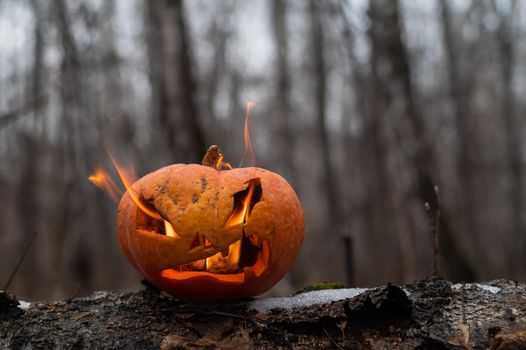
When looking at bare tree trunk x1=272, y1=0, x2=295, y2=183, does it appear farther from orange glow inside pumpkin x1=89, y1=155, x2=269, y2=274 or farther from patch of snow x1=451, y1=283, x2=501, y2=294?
patch of snow x1=451, y1=283, x2=501, y2=294

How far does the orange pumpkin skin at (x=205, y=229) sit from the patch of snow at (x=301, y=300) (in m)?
0.07

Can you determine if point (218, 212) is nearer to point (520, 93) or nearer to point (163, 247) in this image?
point (163, 247)

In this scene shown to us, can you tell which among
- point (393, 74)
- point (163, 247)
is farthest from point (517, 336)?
point (393, 74)

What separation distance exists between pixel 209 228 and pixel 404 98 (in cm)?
402

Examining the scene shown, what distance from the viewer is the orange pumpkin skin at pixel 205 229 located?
160 cm

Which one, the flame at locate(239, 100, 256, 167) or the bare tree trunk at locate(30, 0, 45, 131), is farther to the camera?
the bare tree trunk at locate(30, 0, 45, 131)

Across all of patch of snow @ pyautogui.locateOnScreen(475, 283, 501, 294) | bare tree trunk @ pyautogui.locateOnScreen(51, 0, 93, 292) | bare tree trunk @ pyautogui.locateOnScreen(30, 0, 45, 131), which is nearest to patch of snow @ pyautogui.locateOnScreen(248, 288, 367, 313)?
patch of snow @ pyautogui.locateOnScreen(475, 283, 501, 294)

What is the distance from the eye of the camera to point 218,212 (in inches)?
63.7

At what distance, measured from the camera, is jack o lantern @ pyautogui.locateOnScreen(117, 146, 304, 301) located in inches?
63.1

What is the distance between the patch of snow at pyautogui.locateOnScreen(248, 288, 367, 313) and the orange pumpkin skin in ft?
0.24

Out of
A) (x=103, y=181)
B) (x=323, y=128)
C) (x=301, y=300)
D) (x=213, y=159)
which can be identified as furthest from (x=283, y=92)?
(x=301, y=300)

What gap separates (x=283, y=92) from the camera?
1255 centimetres

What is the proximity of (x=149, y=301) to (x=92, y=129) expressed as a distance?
6497mm

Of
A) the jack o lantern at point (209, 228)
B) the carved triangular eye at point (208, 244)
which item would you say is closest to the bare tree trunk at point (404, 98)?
the jack o lantern at point (209, 228)
